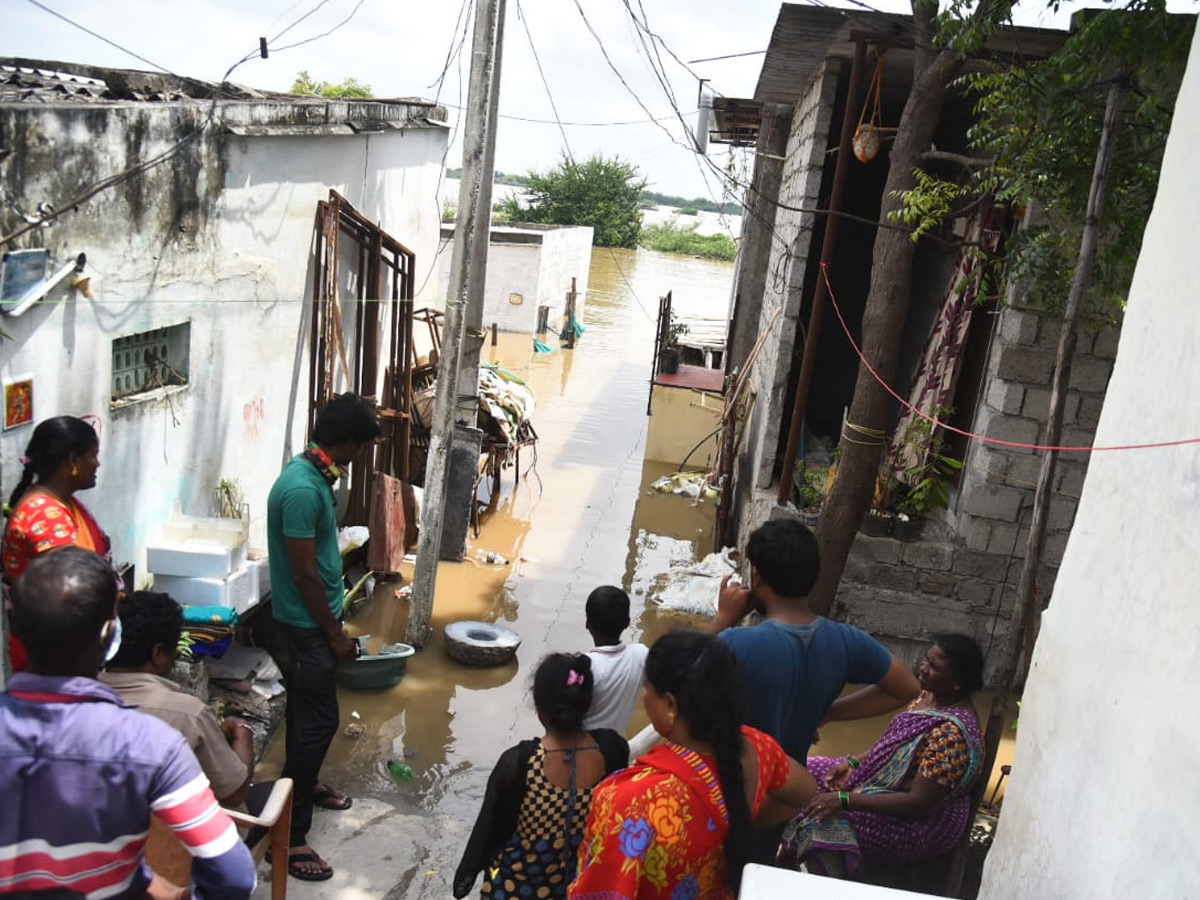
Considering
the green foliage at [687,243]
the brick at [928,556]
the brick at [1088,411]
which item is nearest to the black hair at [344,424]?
the brick at [928,556]

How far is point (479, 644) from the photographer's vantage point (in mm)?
6508

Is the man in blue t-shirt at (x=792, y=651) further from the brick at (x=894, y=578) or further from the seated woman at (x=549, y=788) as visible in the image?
the brick at (x=894, y=578)

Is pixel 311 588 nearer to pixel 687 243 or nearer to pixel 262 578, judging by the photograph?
pixel 262 578

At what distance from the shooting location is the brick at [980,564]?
6703mm

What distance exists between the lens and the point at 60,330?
429cm

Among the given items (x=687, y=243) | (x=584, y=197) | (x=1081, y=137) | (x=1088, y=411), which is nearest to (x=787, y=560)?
(x=1081, y=137)

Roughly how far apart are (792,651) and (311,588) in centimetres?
202

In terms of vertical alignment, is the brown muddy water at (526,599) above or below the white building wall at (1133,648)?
below

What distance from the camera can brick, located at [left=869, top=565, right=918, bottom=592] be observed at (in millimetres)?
6844

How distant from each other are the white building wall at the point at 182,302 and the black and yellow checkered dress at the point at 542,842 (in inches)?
103

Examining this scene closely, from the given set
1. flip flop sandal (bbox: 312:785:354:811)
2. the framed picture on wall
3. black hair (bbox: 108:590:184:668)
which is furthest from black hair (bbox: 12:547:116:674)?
flip flop sandal (bbox: 312:785:354:811)

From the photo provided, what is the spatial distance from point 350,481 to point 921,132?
5.26 metres

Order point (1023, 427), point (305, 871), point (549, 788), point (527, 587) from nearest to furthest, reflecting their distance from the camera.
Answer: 1. point (549, 788)
2. point (305, 871)
3. point (1023, 427)
4. point (527, 587)

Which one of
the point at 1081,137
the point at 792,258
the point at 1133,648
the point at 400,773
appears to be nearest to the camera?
the point at 1133,648
